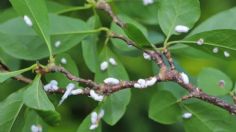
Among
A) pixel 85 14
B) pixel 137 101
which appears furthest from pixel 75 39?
pixel 137 101

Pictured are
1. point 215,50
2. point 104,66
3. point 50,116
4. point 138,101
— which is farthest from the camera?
point 138,101

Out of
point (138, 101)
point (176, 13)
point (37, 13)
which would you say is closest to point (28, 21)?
point (37, 13)

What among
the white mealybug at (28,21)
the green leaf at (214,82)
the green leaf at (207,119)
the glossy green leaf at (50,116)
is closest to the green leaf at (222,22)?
the green leaf at (214,82)

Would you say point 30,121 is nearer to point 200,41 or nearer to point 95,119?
point 95,119

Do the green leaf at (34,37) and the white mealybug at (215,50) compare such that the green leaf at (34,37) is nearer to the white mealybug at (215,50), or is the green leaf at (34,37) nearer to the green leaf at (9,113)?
the green leaf at (9,113)

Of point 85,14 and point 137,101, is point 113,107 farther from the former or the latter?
point 137,101

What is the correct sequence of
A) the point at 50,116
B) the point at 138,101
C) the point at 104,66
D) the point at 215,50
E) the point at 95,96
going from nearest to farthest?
the point at 50,116, the point at 95,96, the point at 215,50, the point at 104,66, the point at 138,101
